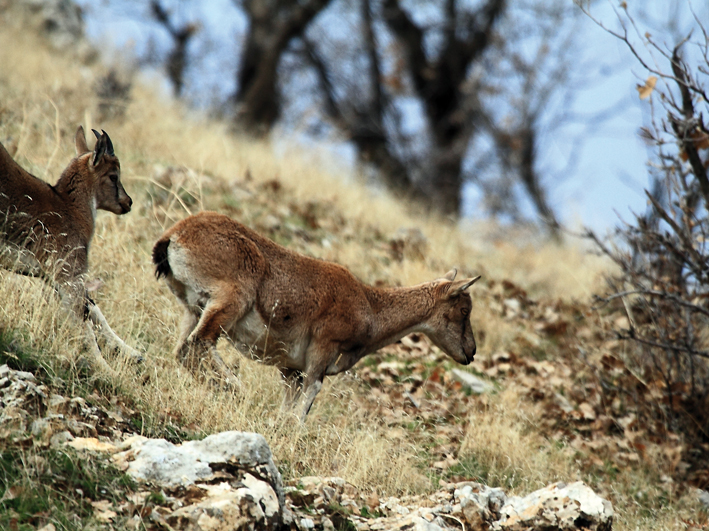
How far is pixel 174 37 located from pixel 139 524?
87.6 feet

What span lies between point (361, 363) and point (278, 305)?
276 cm

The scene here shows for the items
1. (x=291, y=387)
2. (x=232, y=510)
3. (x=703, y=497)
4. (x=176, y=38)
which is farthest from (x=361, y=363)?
(x=176, y=38)

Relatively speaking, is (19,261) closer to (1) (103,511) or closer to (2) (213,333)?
(2) (213,333)

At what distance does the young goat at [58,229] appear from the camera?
6137 mm

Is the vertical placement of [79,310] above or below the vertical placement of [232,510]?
above

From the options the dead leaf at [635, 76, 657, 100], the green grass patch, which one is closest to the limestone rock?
the green grass patch

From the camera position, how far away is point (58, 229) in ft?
21.0

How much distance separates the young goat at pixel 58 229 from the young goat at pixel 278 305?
65cm

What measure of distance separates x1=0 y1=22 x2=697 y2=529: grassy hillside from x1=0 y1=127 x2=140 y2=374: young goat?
165 millimetres

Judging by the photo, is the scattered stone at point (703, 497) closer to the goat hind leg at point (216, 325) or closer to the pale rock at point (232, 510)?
the goat hind leg at point (216, 325)

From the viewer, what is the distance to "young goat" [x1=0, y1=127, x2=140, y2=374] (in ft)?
20.1

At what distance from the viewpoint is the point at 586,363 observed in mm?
10156

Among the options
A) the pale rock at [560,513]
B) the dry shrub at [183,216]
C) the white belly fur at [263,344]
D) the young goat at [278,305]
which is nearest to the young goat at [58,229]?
the dry shrub at [183,216]

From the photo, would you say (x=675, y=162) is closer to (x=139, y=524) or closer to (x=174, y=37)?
(x=139, y=524)
